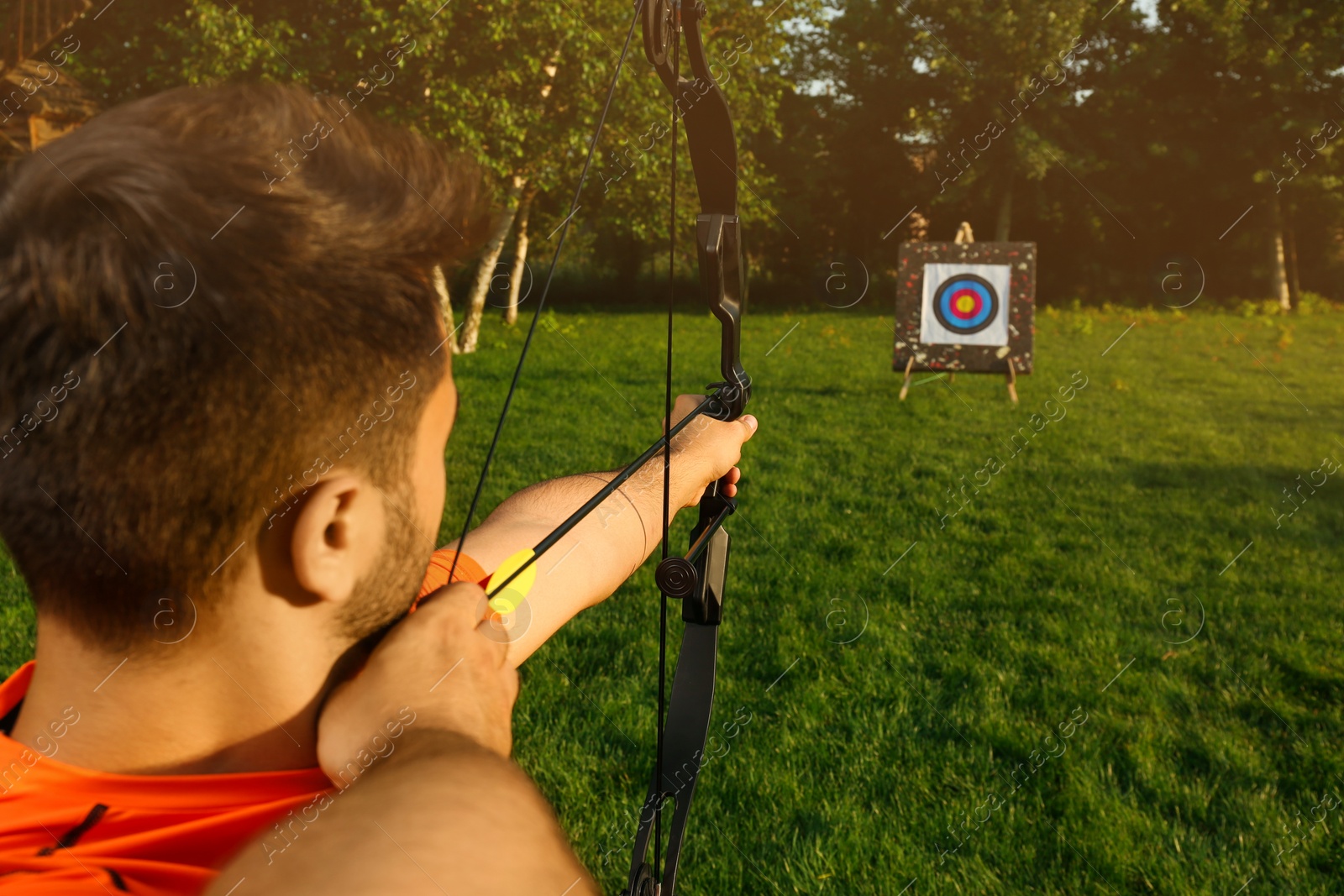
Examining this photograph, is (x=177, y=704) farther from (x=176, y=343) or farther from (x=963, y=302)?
(x=963, y=302)

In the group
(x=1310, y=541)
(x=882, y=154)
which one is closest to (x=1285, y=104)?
(x=882, y=154)

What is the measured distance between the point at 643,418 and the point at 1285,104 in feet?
53.0

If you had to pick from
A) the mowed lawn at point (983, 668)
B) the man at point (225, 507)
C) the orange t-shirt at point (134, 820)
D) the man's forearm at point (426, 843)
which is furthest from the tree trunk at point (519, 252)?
the man's forearm at point (426, 843)

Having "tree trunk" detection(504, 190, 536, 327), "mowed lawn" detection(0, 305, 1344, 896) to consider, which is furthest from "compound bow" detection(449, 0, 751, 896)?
"tree trunk" detection(504, 190, 536, 327)

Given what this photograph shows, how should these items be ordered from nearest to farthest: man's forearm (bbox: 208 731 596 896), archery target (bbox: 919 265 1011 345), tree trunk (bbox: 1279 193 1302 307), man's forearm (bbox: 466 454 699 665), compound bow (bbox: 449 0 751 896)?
man's forearm (bbox: 208 731 596 896)
compound bow (bbox: 449 0 751 896)
man's forearm (bbox: 466 454 699 665)
archery target (bbox: 919 265 1011 345)
tree trunk (bbox: 1279 193 1302 307)

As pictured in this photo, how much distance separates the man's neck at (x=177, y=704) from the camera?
2.06 feet

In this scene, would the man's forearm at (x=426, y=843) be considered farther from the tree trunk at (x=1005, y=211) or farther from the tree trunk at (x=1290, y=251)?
the tree trunk at (x=1290, y=251)

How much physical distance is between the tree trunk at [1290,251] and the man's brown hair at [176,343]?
19.9 metres

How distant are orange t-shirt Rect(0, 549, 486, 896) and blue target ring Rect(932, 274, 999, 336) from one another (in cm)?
697

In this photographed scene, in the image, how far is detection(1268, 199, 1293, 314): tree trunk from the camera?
1659 cm

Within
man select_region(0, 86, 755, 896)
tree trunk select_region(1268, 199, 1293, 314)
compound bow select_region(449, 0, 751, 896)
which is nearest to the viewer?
man select_region(0, 86, 755, 896)

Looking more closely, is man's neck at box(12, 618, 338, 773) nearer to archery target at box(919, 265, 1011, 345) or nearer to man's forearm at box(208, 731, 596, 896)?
man's forearm at box(208, 731, 596, 896)

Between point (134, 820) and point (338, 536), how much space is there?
9.2 inches

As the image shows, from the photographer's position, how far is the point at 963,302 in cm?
716
